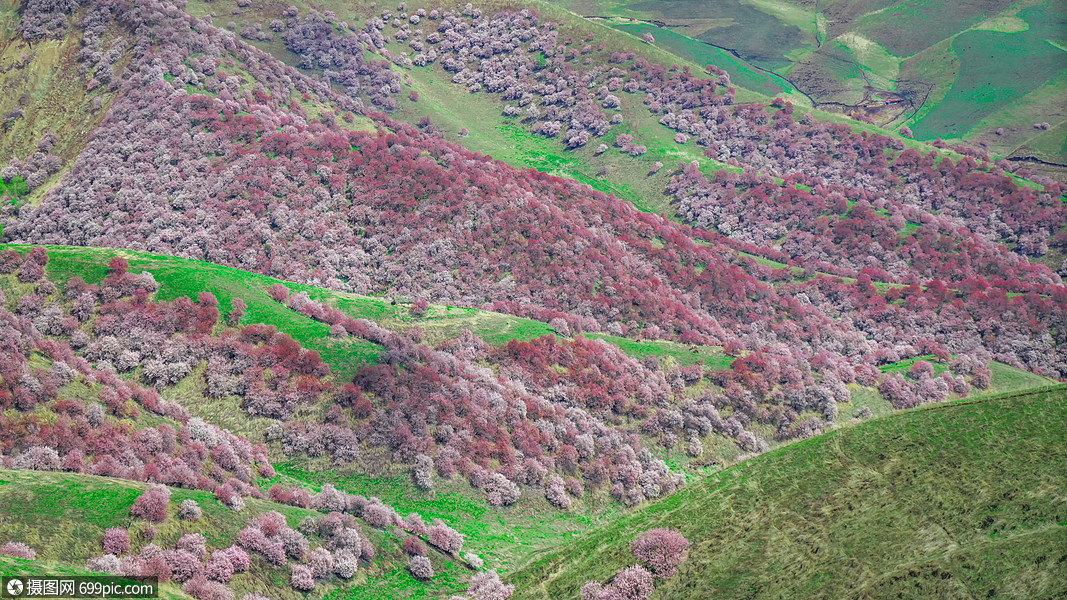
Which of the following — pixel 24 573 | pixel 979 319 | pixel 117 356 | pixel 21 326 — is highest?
pixel 24 573

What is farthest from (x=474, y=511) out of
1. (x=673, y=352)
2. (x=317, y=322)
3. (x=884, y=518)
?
(x=884, y=518)

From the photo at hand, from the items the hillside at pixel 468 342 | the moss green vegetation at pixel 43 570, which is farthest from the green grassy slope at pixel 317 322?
the moss green vegetation at pixel 43 570

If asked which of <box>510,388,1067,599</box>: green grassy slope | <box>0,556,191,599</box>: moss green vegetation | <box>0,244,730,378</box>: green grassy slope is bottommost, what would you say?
<box>0,244,730,378</box>: green grassy slope

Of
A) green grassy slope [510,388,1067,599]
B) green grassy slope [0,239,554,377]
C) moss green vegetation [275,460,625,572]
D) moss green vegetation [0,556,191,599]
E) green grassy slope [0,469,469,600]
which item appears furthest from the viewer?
green grassy slope [0,239,554,377]

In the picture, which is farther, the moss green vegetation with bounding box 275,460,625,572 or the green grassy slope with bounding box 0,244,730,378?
the green grassy slope with bounding box 0,244,730,378

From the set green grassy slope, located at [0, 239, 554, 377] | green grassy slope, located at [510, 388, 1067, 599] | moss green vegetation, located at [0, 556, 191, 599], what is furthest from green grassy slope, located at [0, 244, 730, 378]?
green grassy slope, located at [510, 388, 1067, 599]

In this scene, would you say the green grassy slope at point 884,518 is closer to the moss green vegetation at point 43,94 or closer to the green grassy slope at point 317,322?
the green grassy slope at point 317,322

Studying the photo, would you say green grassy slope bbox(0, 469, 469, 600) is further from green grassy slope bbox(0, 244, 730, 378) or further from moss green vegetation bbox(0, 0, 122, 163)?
moss green vegetation bbox(0, 0, 122, 163)

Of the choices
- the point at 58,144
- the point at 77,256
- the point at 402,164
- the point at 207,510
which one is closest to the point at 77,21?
the point at 58,144

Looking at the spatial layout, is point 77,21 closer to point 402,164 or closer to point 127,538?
point 402,164
